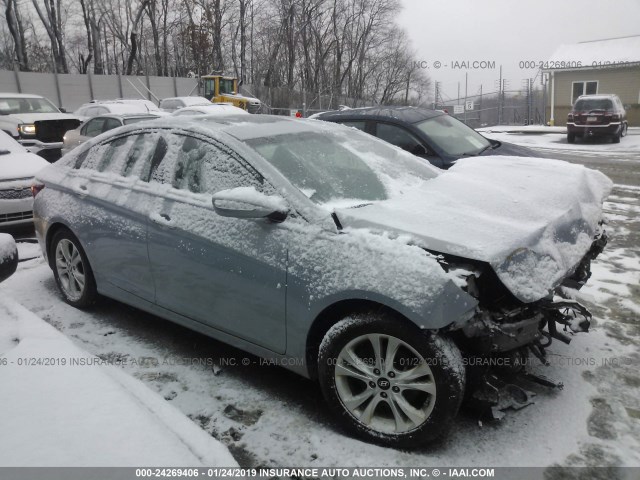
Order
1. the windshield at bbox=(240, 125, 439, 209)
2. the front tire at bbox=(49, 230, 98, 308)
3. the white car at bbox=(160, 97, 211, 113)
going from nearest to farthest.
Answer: the windshield at bbox=(240, 125, 439, 209) < the front tire at bbox=(49, 230, 98, 308) < the white car at bbox=(160, 97, 211, 113)

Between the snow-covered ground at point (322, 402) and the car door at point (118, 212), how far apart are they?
1.41 ft

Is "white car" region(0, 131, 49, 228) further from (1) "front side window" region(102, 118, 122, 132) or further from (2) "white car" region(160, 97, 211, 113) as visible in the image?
(2) "white car" region(160, 97, 211, 113)

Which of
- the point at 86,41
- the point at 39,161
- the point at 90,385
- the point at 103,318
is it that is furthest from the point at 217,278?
the point at 86,41

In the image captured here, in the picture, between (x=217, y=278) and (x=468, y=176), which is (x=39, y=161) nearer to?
(x=217, y=278)

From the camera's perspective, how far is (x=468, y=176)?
12.6 feet

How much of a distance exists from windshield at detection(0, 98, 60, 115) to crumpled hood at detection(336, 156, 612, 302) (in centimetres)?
1380

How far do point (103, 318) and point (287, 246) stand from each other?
2199 mm

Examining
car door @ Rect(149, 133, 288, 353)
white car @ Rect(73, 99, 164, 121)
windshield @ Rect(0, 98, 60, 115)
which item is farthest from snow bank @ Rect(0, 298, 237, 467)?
windshield @ Rect(0, 98, 60, 115)

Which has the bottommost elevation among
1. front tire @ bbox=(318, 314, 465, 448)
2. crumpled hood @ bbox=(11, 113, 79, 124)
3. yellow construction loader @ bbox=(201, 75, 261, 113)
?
front tire @ bbox=(318, 314, 465, 448)

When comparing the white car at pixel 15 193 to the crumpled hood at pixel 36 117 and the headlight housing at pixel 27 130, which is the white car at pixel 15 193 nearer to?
the headlight housing at pixel 27 130

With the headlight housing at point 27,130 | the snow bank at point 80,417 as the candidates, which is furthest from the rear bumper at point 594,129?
the snow bank at point 80,417

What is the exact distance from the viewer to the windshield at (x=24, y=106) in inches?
553

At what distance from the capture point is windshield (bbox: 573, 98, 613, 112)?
19.3 metres

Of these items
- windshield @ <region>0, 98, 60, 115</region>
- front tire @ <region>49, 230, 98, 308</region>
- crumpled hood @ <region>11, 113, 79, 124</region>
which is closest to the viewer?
front tire @ <region>49, 230, 98, 308</region>
